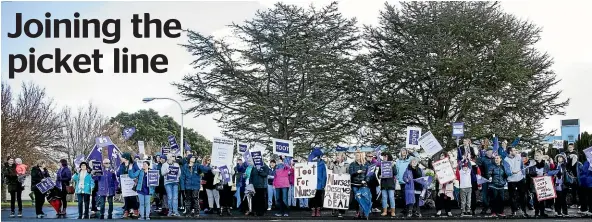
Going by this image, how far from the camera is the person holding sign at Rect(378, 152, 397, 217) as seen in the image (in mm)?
23344

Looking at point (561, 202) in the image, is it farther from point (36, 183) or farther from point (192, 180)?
point (36, 183)

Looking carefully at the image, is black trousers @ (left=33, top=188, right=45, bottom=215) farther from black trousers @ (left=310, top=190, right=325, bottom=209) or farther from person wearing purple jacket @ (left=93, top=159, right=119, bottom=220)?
black trousers @ (left=310, top=190, right=325, bottom=209)

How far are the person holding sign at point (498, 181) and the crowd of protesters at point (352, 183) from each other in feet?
0.09

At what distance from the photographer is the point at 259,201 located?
80.6 ft

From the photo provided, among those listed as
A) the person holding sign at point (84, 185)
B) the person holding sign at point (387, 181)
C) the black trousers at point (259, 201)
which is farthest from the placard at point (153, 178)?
the person holding sign at point (387, 181)

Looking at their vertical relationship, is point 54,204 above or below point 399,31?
below

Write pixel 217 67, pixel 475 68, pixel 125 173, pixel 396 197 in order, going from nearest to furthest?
pixel 125 173
pixel 396 197
pixel 475 68
pixel 217 67

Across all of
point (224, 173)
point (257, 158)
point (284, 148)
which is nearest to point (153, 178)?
point (224, 173)

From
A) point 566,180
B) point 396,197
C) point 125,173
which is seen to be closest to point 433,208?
point 396,197

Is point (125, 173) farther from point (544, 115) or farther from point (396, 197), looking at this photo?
point (544, 115)

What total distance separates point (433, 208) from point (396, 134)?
2101 centimetres

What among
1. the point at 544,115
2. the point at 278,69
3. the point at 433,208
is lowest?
the point at 433,208

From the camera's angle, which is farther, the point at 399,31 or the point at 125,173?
the point at 399,31

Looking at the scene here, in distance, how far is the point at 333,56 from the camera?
46.8m
